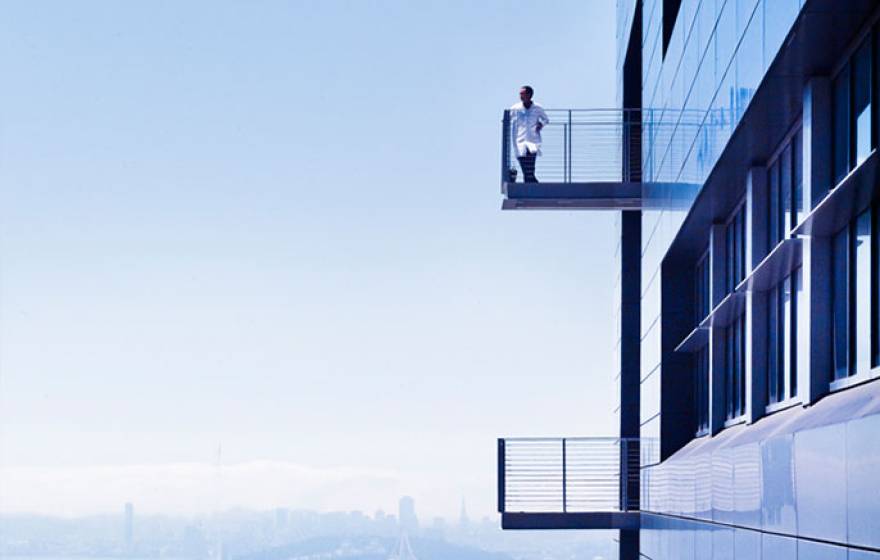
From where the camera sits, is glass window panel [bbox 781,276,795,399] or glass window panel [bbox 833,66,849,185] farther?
glass window panel [bbox 781,276,795,399]

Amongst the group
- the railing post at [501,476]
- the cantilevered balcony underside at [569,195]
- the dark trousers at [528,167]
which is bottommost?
the railing post at [501,476]

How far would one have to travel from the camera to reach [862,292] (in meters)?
11.4

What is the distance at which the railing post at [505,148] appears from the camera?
81.0ft

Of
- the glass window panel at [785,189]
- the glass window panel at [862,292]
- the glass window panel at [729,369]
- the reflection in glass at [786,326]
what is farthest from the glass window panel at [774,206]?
the glass window panel at [862,292]

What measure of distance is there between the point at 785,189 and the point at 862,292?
3.15m

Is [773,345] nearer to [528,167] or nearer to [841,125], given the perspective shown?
Result: [841,125]

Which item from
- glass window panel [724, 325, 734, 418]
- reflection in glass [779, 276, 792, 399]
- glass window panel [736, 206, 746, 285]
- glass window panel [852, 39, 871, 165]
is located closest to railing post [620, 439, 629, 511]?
glass window panel [724, 325, 734, 418]

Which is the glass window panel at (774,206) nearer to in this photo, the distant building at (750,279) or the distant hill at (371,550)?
the distant building at (750,279)

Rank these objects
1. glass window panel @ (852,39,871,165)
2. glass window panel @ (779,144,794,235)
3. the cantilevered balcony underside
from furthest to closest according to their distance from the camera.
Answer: the cantilevered balcony underside
glass window panel @ (779,144,794,235)
glass window panel @ (852,39,871,165)

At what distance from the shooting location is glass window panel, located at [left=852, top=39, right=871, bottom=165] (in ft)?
35.8

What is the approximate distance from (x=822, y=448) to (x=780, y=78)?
11.8 feet

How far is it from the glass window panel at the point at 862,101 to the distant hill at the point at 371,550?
96.8 meters

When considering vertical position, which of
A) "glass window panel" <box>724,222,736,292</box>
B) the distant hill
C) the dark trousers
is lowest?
the distant hill

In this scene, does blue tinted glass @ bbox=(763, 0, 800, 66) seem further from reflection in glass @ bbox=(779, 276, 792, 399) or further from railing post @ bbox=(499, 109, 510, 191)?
railing post @ bbox=(499, 109, 510, 191)
